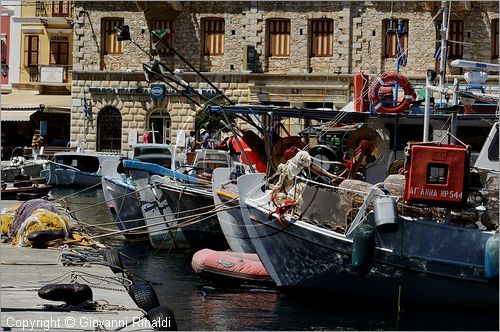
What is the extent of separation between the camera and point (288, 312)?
55.1 feet

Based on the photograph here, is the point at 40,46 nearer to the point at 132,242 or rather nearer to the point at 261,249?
the point at 132,242

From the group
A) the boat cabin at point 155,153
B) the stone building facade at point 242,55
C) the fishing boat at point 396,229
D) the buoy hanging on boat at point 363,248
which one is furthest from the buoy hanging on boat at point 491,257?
the stone building facade at point 242,55

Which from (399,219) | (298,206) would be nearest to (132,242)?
(298,206)

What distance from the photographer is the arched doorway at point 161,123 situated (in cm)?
4553

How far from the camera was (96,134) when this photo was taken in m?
46.2

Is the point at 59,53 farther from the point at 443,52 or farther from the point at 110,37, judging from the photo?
the point at 443,52

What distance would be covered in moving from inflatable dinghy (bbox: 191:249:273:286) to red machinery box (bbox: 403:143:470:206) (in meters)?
3.66

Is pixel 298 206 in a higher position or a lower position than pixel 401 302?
higher

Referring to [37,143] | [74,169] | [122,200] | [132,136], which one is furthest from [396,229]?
[37,143]

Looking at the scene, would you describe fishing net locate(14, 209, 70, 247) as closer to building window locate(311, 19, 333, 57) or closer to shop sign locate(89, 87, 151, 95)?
building window locate(311, 19, 333, 57)

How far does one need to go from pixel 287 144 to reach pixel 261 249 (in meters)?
2.78

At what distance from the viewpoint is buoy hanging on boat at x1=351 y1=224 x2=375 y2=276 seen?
53.7 feet

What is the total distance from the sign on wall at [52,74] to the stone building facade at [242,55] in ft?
16.8

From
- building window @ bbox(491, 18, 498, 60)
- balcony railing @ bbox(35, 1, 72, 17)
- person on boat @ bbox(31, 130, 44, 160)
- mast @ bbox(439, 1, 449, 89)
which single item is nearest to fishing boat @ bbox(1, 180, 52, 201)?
person on boat @ bbox(31, 130, 44, 160)
